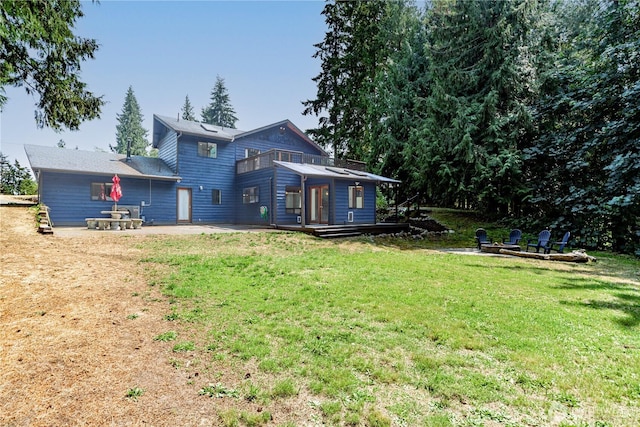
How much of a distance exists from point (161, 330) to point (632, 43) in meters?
18.0

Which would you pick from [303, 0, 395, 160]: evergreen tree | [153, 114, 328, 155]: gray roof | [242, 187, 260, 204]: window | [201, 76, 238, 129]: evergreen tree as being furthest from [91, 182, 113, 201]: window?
[201, 76, 238, 129]: evergreen tree

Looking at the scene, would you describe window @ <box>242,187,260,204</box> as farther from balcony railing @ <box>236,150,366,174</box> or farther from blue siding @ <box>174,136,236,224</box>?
balcony railing @ <box>236,150,366,174</box>

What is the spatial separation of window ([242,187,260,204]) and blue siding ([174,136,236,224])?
998 mm

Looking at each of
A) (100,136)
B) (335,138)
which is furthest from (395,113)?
(100,136)

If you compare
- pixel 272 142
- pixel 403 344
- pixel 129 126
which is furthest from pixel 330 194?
pixel 129 126

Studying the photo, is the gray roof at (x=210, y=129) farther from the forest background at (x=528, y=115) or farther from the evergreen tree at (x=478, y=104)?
the evergreen tree at (x=478, y=104)

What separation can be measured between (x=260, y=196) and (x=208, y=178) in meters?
3.63

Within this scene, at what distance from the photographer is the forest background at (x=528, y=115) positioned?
12547 millimetres

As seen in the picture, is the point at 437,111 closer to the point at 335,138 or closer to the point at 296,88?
the point at 335,138

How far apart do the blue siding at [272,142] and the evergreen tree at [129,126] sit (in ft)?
97.0

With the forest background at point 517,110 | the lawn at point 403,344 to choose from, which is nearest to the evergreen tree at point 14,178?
the forest background at point 517,110

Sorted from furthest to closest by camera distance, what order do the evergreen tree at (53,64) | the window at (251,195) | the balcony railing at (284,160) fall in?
the window at (251,195) < the balcony railing at (284,160) < the evergreen tree at (53,64)

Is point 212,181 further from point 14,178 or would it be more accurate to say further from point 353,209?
point 14,178

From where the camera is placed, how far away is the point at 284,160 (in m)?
17.1
